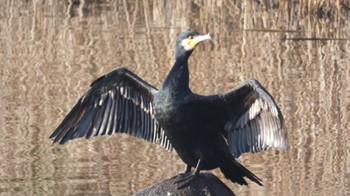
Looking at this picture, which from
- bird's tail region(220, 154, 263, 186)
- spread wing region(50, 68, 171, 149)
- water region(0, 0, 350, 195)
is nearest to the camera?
bird's tail region(220, 154, 263, 186)

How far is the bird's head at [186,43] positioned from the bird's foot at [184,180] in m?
0.71

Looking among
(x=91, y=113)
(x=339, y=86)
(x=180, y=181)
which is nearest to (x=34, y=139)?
(x=91, y=113)

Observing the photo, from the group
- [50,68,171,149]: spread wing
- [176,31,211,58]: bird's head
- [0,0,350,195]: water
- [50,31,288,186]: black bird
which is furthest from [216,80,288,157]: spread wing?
[0,0,350,195]: water

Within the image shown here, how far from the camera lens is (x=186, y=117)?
20.4ft

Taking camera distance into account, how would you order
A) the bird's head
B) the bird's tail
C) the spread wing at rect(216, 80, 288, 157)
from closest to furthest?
the spread wing at rect(216, 80, 288, 157) → the bird's head → the bird's tail

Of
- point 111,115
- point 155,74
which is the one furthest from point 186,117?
point 155,74

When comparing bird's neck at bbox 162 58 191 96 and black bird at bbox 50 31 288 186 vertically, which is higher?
bird's neck at bbox 162 58 191 96

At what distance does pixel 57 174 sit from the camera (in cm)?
772

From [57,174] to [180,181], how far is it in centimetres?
159

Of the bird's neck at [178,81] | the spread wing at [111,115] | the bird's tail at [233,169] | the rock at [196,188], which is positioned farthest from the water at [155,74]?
the bird's neck at [178,81]

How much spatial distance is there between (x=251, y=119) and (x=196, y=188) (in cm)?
52

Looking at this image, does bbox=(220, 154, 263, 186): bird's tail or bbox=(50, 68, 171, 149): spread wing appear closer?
bbox=(220, 154, 263, 186): bird's tail

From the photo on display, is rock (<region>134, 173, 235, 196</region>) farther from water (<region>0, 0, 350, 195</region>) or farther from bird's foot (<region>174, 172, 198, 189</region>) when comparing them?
water (<region>0, 0, 350, 195</region>)

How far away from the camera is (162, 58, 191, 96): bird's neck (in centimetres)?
622
